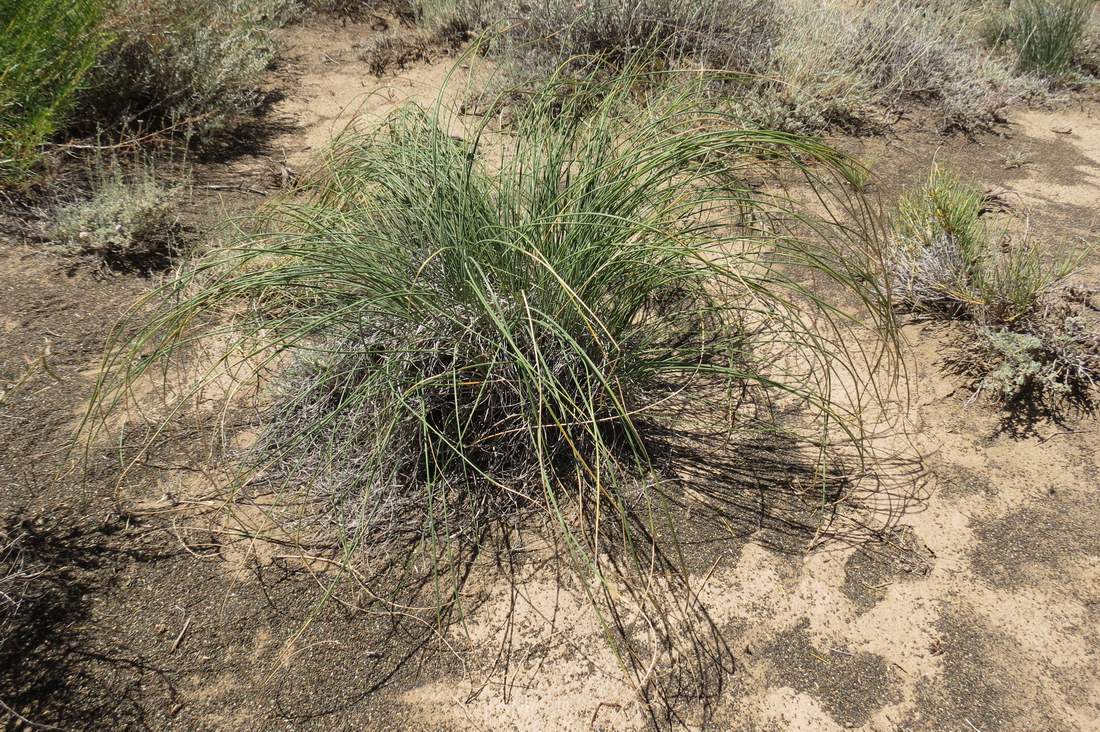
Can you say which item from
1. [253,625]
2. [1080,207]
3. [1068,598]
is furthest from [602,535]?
[1080,207]

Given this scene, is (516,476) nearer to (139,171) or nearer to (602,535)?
(602,535)

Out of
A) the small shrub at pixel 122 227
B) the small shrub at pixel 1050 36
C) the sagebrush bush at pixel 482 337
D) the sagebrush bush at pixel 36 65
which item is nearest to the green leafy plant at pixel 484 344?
the sagebrush bush at pixel 482 337

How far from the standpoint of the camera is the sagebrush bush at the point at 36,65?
2.68 m

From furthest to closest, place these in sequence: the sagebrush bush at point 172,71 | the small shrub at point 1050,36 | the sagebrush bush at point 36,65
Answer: the small shrub at point 1050,36 → the sagebrush bush at point 172,71 → the sagebrush bush at point 36,65

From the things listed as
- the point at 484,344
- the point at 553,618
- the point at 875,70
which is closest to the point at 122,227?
the point at 484,344

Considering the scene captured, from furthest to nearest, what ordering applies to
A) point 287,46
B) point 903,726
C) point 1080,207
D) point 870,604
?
point 287,46, point 1080,207, point 870,604, point 903,726

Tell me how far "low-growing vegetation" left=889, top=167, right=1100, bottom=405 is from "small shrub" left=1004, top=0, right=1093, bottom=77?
10.0ft

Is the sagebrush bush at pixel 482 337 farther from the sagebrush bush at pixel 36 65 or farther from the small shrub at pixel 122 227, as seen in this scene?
the sagebrush bush at pixel 36 65

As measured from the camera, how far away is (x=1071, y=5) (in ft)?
16.8

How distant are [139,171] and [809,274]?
3.32 metres

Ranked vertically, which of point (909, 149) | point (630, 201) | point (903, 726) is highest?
point (630, 201)

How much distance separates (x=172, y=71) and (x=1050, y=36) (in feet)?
20.3

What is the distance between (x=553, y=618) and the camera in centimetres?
176

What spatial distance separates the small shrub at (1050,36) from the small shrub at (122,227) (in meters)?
6.00
